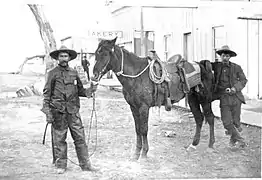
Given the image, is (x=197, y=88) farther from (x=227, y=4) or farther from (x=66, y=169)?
(x=66, y=169)

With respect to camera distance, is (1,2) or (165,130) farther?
(165,130)

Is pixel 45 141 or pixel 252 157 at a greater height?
pixel 45 141

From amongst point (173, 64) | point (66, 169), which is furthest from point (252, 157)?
point (66, 169)

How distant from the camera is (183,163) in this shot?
3975 mm

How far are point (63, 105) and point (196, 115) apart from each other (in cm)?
161

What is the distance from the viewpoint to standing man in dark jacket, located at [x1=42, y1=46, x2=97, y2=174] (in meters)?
3.53

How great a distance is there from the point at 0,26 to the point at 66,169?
1683 millimetres

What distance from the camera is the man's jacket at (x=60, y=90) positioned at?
3521 millimetres

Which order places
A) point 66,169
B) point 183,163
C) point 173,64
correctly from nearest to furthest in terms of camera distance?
point 66,169, point 183,163, point 173,64

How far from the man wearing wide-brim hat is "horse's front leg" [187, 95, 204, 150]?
0.82ft

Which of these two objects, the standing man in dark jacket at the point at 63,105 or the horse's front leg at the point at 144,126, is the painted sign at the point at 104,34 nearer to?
the standing man in dark jacket at the point at 63,105

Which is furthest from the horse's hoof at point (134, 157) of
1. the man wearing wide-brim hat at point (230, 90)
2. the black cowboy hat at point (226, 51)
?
the black cowboy hat at point (226, 51)

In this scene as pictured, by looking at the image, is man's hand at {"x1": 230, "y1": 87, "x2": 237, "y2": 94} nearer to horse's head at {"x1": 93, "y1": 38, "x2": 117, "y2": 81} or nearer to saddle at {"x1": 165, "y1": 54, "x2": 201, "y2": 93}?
saddle at {"x1": 165, "y1": 54, "x2": 201, "y2": 93}

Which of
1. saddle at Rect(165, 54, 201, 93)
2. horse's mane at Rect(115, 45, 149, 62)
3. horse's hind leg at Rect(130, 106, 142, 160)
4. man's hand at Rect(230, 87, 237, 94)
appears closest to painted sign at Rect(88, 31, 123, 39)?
horse's mane at Rect(115, 45, 149, 62)
